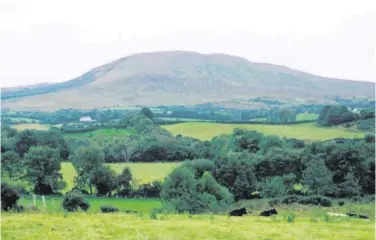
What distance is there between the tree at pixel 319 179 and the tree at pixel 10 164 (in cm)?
3157

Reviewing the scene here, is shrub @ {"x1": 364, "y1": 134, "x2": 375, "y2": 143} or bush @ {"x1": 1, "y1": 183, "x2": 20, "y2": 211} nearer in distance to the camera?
bush @ {"x1": 1, "y1": 183, "x2": 20, "y2": 211}

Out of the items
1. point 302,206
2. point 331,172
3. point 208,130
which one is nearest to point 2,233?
point 302,206

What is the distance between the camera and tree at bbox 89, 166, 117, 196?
5203cm

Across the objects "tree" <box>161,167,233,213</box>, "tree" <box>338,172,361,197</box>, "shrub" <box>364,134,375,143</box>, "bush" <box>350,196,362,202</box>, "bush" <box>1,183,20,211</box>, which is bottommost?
"bush" <box>350,196,362,202</box>

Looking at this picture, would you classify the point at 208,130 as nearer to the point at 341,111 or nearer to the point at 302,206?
the point at 341,111

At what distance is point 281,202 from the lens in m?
42.2

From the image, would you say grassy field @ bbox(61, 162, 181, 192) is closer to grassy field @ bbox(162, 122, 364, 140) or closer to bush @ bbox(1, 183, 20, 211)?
bush @ bbox(1, 183, 20, 211)

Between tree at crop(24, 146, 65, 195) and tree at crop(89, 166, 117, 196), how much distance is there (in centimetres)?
320

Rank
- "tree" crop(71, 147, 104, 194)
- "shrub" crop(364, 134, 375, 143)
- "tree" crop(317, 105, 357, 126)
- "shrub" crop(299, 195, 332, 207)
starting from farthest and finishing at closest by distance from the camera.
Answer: "tree" crop(317, 105, 357, 126)
"shrub" crop(364, 134, 375, 143)
"tree" crop(71, 147, 104, 194)
"shrub" crop(299, 195, 332, 207)

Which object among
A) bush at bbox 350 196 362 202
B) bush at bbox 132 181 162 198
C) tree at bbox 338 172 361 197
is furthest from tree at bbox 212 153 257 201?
bush at bbox 350 196 362 202

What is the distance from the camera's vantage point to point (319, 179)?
169ft

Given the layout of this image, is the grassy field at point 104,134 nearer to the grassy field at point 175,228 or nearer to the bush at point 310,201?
the bush at point 310,201

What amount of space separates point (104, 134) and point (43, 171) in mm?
45712

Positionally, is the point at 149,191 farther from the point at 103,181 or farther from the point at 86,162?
the point at 86,162
